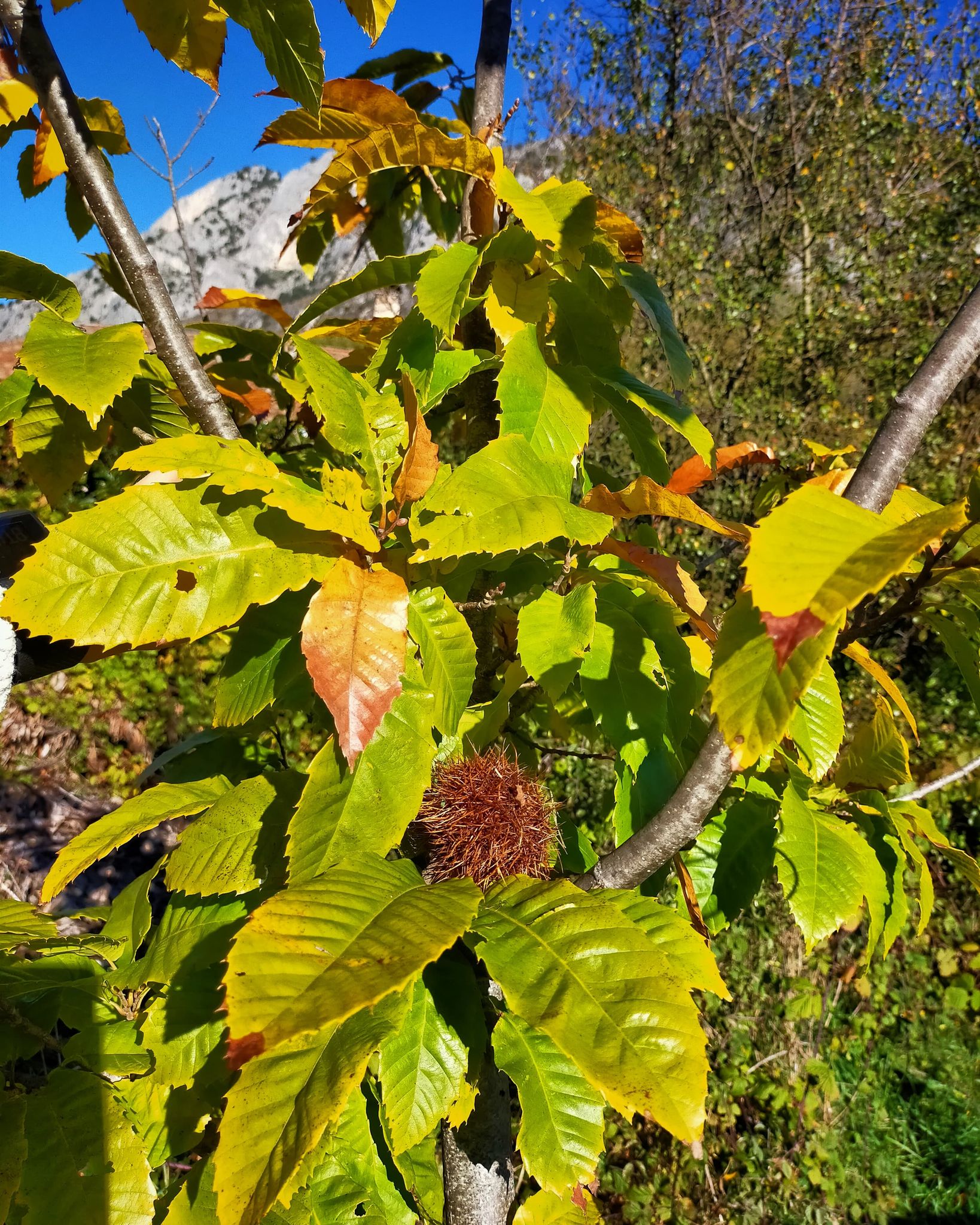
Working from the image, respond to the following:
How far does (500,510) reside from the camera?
2.23 feet

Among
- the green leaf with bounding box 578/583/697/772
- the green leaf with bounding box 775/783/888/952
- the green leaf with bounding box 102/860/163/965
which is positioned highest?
the green leaf with bounding box 578/583/697/772

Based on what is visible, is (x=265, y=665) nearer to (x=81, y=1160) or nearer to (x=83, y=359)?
(x=83, y=359)

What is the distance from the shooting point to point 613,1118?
2.89 metres

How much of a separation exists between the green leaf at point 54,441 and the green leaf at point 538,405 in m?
0.51

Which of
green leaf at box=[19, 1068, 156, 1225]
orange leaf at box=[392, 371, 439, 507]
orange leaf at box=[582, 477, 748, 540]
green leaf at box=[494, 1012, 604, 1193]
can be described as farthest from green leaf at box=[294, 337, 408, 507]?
green leaf at box=[19, 1068, 156, 1225]

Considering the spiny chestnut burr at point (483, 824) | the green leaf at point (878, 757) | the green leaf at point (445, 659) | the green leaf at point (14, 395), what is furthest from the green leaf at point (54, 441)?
the green leaf at point (878, 757)

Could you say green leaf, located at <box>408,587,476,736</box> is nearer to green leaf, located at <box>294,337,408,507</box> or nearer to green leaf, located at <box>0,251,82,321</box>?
green leaf, located at <box>294,337,408,507</box>

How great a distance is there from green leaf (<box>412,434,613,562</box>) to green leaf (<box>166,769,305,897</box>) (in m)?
0.34

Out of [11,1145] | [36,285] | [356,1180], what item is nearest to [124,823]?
[11,1145]

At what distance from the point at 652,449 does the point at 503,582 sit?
0.91ft

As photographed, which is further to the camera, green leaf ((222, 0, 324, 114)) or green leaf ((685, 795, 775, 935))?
green leaf ((685, 795, 775, 935))

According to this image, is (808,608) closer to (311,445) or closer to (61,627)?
(61,627)

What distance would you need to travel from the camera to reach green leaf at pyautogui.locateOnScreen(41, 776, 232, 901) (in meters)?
0.76

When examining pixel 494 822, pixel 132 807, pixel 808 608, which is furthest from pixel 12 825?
pixel 808 608
